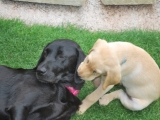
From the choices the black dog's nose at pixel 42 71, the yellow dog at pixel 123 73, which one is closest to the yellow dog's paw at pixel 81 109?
the yellow dog at pixel 123 73

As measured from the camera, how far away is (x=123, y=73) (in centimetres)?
373

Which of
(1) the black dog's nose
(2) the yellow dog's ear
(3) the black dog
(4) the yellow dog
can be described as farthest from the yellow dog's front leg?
(1) the black dog's nose

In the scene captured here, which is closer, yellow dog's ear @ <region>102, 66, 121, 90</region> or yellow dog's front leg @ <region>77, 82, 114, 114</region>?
yellow dog's ear @ <region>102, 66, 121, 90</region>

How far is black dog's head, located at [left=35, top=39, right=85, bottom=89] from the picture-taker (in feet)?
11.7

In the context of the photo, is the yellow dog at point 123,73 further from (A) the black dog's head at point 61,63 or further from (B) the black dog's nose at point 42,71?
(B) the black dog's nose at point 42,71

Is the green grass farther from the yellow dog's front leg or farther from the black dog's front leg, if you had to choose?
the black dog's front leg

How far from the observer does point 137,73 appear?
3721 millimetres

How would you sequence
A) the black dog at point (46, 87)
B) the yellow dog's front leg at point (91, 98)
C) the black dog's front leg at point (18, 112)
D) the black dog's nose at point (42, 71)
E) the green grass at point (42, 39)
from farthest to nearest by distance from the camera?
1. the green grass at point (42, 39)
2. the yellow dog's front leg at point (91, 98)
3. the black dog's nose at point (42, 71)
4. the black dog at point (46, 87)
5. the black dog's front leg at point (18, 112)

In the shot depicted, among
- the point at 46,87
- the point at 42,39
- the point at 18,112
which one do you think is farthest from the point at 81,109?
the point at 42,39

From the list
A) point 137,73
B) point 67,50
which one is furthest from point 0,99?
point 137,73

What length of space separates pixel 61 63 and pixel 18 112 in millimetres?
682

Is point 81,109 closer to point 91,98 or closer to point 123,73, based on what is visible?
point 91,98

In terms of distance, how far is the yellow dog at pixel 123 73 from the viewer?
3.43m

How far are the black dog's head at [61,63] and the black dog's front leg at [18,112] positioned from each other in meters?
0.38
